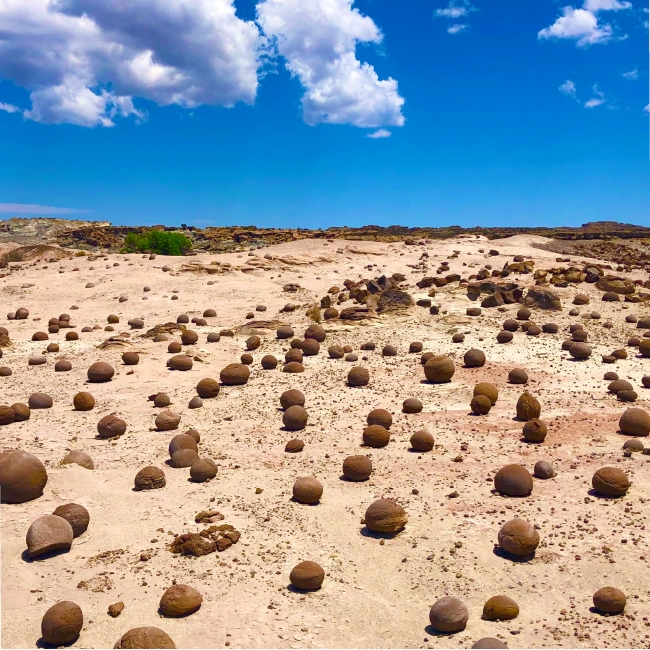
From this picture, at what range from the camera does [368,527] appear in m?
7.94

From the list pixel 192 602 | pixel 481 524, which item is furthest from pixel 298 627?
pixel 481 524

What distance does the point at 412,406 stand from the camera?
12281 mm

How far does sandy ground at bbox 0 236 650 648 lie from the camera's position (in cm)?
617

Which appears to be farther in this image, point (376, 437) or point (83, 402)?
point (83, 402)

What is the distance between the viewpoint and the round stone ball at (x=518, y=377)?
13.8 meters

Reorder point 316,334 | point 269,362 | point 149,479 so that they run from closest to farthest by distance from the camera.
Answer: point 149,479 < point 269,362 < point 316,334

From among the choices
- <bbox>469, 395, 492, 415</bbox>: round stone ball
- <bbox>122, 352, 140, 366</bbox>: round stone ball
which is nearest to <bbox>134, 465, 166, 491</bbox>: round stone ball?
<bbox>469, 395, 492, 415</bbox>: round stone ball

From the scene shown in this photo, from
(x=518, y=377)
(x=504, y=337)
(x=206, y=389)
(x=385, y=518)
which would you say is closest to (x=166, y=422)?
(x=206, y=389)

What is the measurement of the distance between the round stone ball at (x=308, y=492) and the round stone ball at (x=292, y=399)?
3.95 m

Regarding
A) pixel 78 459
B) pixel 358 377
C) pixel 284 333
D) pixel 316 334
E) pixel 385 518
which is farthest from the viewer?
pixel 284 333

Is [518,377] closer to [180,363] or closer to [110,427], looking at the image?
[180,363]

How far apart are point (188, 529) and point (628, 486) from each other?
222 inches

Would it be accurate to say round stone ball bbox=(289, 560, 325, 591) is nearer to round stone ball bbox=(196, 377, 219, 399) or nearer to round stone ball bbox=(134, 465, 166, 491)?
round stone ball bbox=(134, 465, 166, 491)

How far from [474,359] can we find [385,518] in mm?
7902
